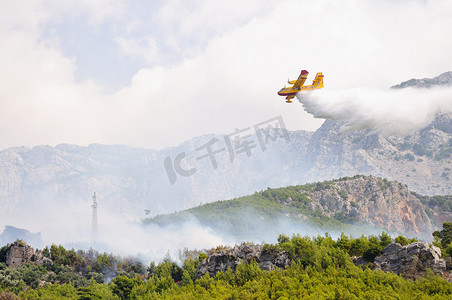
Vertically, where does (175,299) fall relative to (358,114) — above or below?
below

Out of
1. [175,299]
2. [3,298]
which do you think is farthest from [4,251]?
[175,299]

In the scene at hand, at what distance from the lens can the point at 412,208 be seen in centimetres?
19788

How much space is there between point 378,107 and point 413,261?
37.3 metres

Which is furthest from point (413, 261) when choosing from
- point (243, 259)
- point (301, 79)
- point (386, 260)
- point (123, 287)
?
point (123, 287)

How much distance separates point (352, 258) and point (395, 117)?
3273cm

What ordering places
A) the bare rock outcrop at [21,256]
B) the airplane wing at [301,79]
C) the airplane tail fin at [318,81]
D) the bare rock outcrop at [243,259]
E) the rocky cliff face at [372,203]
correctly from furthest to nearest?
the rocky cliff face at [372,203]
the bare rock outcrop at [21,256]
the airplane tail fin at [318,81]
the airplane wing at [301,79]
the bare rock outcrop at [243,259]

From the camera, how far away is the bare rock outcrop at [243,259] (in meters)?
63.5

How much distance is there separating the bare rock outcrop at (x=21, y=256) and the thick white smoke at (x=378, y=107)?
219ft

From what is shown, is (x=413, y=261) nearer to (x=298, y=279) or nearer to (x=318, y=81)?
(x=298, y=279)

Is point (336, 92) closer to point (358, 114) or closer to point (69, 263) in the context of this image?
point (358, 114)

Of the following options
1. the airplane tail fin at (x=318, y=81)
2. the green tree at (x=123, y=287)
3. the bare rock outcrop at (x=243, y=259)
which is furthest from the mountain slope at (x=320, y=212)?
the bare rock outcrop at (x=243, y=259)

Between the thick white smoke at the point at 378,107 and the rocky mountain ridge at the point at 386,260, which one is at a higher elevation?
the thick white smoke at the point at 378,107

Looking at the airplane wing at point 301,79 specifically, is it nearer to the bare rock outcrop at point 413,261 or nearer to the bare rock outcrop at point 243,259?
the bare rock outcrop at point 243,259

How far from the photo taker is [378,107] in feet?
275
